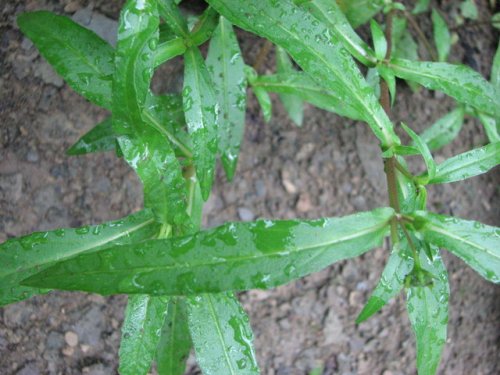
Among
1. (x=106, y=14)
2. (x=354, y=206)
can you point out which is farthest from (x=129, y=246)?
(x=354, y=206)

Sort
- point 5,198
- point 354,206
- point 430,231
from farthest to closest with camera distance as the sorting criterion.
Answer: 1. point 354,206
2. point 5,198
3. point 430,231

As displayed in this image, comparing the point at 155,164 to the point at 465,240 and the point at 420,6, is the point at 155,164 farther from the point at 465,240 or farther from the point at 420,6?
the point at 420,6

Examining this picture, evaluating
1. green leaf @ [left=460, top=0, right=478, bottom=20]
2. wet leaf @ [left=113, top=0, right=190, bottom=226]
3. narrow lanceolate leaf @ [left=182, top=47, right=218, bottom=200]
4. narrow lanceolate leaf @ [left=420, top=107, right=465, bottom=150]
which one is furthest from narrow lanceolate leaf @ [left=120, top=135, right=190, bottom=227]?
green leaf @ [left=460, top=0, right=478, bottom=20]

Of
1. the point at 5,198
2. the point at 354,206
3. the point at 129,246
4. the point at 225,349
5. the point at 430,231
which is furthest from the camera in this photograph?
the point at 354,206

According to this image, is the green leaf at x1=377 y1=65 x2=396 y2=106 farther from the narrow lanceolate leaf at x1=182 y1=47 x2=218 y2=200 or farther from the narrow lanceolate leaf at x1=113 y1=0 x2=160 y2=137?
the narrow lanceolate leaf at x1=113 y1=0 x2=160 y2=137

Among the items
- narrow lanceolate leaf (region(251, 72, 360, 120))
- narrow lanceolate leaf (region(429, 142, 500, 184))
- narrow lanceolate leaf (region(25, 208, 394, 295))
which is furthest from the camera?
narrow lanceolate leaf (region(251, 72, 360, 120))

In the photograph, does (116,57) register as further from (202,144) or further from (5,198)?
(5,198)
